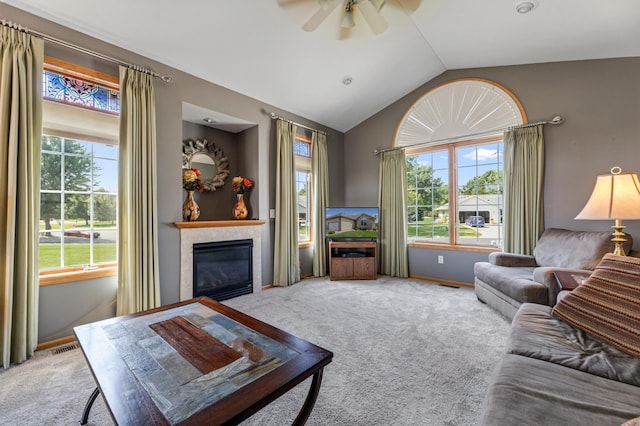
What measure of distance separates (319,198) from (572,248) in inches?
130

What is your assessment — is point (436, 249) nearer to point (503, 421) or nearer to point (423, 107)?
point (423, 107)

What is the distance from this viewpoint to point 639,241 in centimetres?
298

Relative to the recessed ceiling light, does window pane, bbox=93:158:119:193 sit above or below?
below

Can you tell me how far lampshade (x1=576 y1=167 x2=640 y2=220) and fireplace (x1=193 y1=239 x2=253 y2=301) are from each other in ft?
11.9

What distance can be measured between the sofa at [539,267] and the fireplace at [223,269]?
9.57ft

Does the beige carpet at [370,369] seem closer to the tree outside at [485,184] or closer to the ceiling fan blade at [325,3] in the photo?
the tree outside at [485,184]

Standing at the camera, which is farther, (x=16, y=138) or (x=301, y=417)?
(x=16, y=138)

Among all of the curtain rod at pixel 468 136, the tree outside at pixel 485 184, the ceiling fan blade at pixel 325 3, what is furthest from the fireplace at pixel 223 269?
the tree outside at pixel 485 184

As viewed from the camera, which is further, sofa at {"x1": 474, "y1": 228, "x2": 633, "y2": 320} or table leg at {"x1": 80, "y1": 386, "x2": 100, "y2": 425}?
sofa at {"x1": 474, "y1": 228, "x2": 633, "y2": 320}

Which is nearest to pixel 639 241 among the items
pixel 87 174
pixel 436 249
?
pixel 436 249

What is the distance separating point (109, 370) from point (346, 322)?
2016 millimetres

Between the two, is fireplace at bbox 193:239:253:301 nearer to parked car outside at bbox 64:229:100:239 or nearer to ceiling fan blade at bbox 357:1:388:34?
parked car outside at bbox 64:229:100:239

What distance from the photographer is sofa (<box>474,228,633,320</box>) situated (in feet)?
7.94

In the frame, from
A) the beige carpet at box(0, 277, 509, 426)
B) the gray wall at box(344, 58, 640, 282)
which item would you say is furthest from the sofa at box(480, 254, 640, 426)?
the gray wall at box(344, 58, 640, 282)
